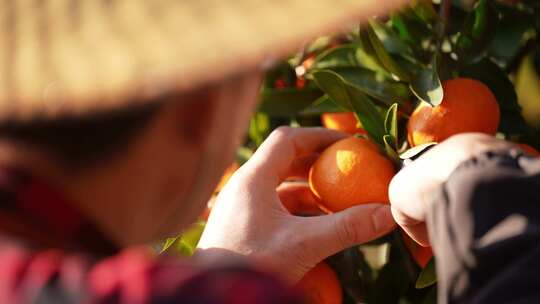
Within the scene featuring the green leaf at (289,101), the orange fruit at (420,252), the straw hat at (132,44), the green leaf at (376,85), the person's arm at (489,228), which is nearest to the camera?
the straw hat at (132,44)

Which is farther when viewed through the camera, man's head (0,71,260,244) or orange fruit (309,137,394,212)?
orange fruit (309,137,394,212)

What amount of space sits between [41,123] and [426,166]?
369mm

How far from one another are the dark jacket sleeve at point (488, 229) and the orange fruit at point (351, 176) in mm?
313

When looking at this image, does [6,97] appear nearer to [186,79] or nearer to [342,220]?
[186,79]

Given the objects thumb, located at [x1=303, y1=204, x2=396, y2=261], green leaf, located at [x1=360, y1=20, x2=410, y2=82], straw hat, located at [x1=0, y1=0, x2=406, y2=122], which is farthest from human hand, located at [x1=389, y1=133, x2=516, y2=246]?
A: green leaf, located at [x1=360, y1=20, x2=410, y2=82]

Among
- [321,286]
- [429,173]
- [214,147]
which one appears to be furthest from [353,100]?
[214,147]

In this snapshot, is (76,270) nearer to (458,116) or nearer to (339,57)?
(458,116)

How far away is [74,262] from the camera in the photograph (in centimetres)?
56

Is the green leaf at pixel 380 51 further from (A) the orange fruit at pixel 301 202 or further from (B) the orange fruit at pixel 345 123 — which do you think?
(A) the orange fruit at pixel 301 202

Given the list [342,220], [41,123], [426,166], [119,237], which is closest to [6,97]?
[41,123]

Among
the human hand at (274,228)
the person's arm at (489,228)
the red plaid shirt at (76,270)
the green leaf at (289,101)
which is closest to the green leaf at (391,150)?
the human hand at (274,228)

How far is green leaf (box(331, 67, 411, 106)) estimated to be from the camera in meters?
1.16

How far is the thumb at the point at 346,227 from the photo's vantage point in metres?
0.95

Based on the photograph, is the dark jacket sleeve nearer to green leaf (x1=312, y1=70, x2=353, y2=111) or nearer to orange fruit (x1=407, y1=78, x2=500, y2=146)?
orange fruit (x1=407, y1=78, x2=500, y2=146)
